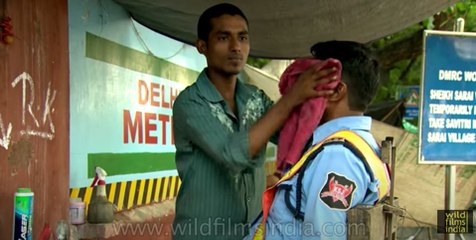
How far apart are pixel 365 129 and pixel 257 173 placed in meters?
0.59

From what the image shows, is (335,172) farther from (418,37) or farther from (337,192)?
(418,37)

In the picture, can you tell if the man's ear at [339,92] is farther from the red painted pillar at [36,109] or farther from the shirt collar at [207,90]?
the red painted pillar at [36,109]

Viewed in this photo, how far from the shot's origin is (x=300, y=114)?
199 cm

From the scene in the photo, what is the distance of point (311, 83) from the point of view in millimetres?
1901

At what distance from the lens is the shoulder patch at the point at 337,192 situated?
1.75 metres

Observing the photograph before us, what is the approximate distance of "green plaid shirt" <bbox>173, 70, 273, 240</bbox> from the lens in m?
2.21

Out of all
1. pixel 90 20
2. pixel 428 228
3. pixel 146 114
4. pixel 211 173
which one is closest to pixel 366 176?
pixel 211 173

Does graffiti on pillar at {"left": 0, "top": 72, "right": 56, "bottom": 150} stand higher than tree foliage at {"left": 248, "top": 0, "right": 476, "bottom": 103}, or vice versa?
tree foliage at {"left": 248, "top": 0, "right": 476, "bottom": 103}

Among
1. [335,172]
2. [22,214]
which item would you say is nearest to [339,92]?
[335,172]

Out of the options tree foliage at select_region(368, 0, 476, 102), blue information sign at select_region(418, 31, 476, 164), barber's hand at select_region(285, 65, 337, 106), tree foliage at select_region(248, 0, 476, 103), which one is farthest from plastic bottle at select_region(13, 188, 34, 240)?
tree foliage at select_region(368, 0, 476, 102)

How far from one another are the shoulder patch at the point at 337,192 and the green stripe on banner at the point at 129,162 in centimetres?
223

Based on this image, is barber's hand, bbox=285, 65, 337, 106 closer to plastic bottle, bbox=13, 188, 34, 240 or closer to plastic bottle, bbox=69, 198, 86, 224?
plastic bottle, bbox=13, 188, 34, 240

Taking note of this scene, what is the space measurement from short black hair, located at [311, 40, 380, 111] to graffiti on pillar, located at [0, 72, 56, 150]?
1.48m

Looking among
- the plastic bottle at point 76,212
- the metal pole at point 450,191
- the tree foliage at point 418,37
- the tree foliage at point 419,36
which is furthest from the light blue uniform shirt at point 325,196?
the tree foliage at point 419,36
